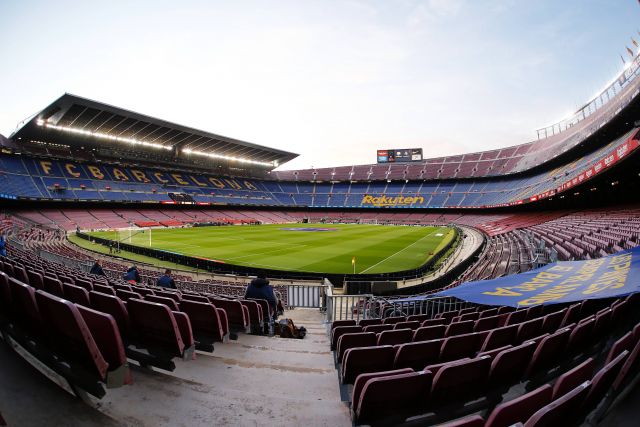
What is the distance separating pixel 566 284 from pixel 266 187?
276 feet

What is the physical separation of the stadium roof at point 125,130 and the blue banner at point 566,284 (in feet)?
170

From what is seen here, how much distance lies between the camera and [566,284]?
20.4ft

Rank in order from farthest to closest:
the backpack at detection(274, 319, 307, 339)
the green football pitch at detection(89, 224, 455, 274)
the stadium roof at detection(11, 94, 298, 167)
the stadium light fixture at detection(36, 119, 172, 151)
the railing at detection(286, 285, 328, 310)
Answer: the stadium light fixture at detection(36, 119, 172, 151), the stadium roof at detection(11, 94, 298, 167), the green football pitch at detection(89, 224, 455, 274), the railing at detection(286, 285, 328, 310), the backpack at detection(274, 319, 307, 339)

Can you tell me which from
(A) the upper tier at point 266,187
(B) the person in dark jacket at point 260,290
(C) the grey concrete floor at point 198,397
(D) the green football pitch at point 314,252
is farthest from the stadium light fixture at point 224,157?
(C) the grey concrete floor at point 198,397

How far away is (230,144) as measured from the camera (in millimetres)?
68562

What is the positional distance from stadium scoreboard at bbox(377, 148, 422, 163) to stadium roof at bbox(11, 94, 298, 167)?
116ft

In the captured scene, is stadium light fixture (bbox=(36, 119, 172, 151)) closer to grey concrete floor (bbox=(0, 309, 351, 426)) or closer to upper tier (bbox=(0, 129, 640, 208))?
upper tier (bbox=(0, 129, 640, 208))

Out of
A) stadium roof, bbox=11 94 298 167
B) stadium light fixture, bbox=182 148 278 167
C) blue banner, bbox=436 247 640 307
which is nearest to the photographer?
blue banner, bbox=436 247 640 307

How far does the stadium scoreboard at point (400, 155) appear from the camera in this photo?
9388 cm

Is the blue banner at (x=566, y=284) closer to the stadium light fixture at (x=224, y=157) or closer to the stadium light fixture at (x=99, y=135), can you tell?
the stadium light fixture at (x=99, y=135)

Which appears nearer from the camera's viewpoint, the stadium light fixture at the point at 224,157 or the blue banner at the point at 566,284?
the blue banner at the point at 566,284

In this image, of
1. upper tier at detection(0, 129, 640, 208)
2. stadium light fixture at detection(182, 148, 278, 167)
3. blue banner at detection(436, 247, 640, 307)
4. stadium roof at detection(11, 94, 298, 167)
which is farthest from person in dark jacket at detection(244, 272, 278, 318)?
stadium light fixture at detection(182, 148, 278, 167)

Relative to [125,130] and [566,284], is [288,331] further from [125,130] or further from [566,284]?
[125,130]

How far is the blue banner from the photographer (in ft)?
16.1
